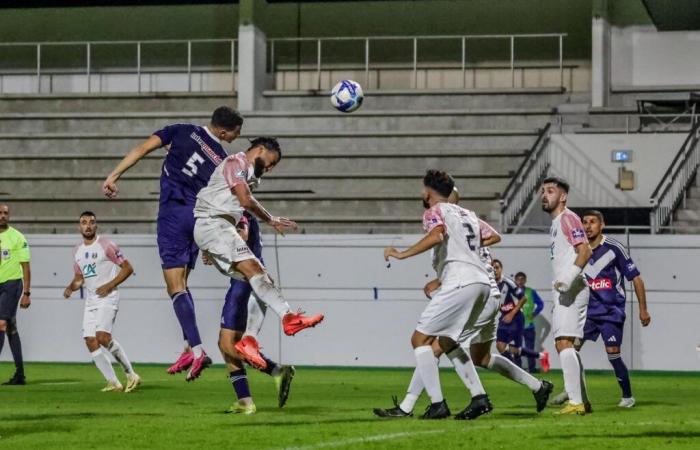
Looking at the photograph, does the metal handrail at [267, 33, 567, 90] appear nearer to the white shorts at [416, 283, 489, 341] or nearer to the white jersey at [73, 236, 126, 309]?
the white jersey at [73, 236, 126, 309]

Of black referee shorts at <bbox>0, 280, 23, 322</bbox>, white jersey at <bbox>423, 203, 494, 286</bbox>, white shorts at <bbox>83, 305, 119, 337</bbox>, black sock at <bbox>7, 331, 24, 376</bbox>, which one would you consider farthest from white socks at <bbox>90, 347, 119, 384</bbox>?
white jersey at <bbox>423, 203, 494, 286</bbox>

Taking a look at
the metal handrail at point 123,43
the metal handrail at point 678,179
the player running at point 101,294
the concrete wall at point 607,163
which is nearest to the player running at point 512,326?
the metal handrail at point 678,179

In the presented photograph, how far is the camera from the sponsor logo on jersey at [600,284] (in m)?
13.8

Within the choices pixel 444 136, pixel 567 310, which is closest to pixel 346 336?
pixel 444 136

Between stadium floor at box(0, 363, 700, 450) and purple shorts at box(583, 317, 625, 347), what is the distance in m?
0.61

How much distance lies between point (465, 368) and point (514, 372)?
0.70 meters

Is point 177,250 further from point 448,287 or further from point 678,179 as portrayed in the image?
point 678,179

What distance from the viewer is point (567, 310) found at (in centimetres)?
1165

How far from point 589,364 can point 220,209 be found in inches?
499

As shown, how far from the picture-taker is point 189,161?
11281 mm

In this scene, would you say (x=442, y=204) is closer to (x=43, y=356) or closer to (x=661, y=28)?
(x=43, y=356)

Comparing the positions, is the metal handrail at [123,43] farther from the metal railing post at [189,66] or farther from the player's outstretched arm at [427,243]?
the player's outstretched arm at [427,243]

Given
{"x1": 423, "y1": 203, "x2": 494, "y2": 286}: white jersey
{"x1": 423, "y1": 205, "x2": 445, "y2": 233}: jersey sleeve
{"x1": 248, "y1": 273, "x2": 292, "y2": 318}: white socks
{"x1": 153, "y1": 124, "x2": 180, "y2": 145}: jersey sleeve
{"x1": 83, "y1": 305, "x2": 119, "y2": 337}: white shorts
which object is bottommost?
{"x1": 83, "y1": 305, "x2": 119, "y2": 337}: white shorts

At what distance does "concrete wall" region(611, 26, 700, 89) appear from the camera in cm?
3058
